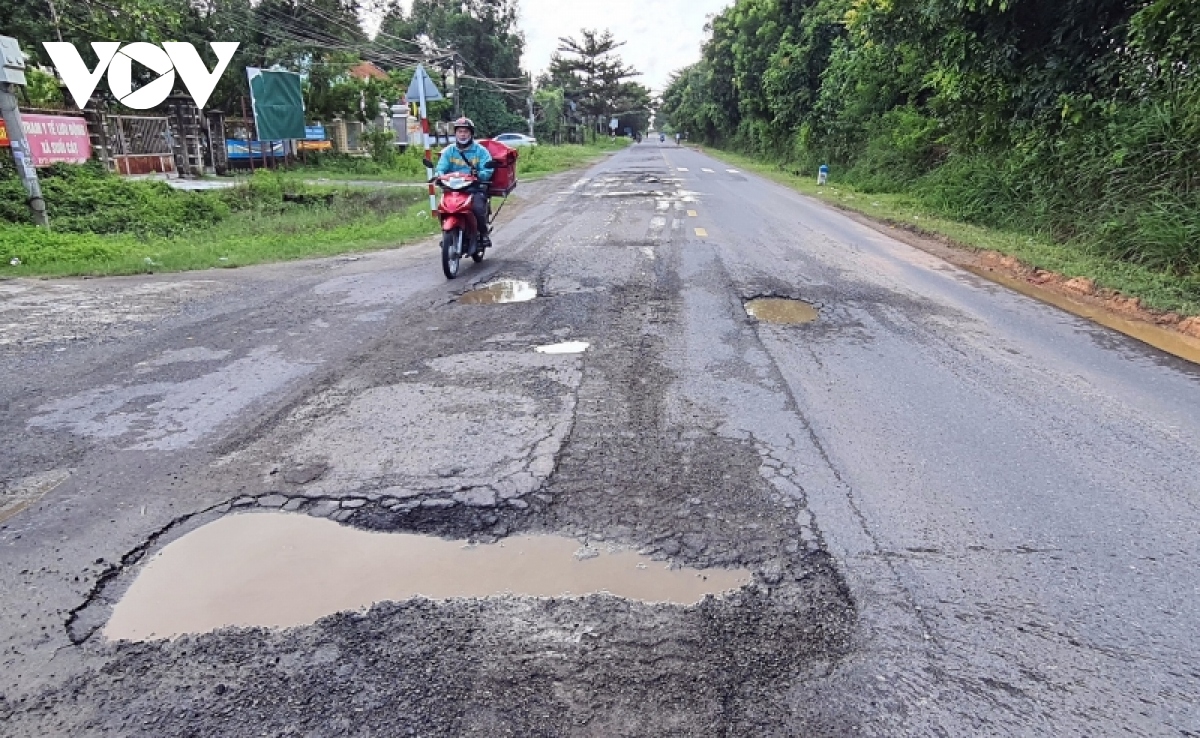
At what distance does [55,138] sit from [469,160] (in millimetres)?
11601

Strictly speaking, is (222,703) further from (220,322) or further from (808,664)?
(220,322)

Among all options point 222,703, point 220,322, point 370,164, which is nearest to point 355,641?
point 222,703

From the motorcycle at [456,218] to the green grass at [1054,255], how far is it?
21.7 ft

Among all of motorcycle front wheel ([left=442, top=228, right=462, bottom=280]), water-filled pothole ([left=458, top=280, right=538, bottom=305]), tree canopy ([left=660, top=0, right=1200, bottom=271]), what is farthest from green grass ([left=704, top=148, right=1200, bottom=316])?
motorcycle front wheel ([left=442, top=228, right=462, bottom=280])

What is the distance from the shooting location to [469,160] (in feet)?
26.9

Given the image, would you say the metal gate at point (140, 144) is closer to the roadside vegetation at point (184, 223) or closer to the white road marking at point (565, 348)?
the roadside vegetation at point (184, 223)

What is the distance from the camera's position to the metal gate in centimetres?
1812

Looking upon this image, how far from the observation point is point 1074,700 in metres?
2.06

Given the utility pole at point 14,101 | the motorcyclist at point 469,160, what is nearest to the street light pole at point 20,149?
the utility pole at point 14,101

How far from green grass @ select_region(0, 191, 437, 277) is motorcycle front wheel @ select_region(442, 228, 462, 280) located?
2.89 meters

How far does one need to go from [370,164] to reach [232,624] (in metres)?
25.9

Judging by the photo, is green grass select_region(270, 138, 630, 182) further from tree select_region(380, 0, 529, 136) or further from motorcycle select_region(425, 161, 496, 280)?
tree select_region(380, 0, 529, 136)

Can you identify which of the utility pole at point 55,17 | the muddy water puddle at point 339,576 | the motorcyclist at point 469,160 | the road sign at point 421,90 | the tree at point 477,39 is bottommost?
the muddy water puddle at point 339,576

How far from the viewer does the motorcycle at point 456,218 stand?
768 centimetres
